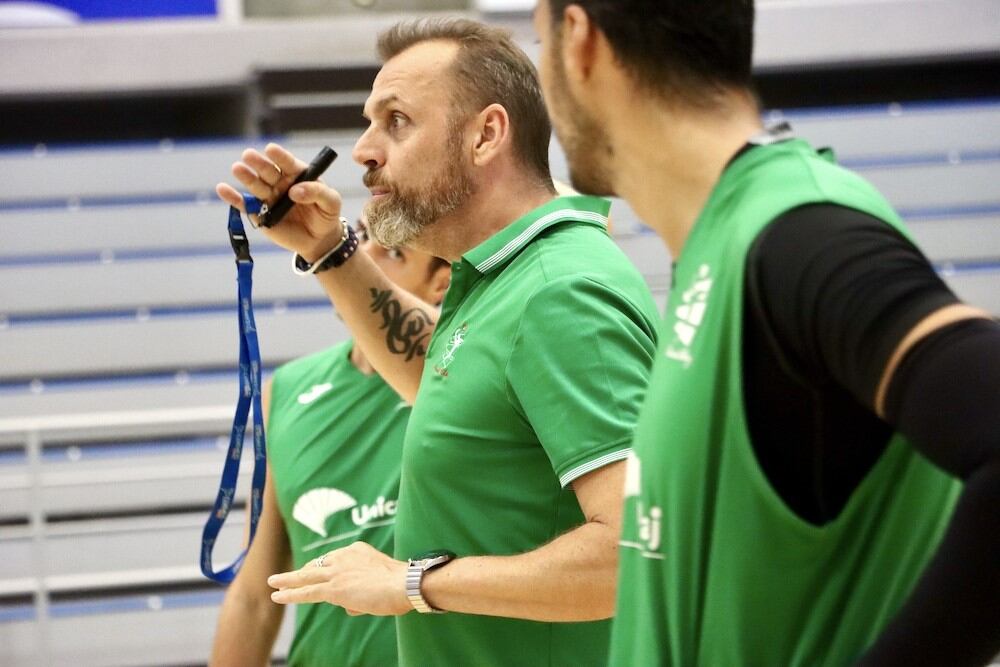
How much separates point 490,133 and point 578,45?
0.87 m

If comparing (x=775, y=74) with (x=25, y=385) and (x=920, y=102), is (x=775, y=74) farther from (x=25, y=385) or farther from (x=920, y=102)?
(x=25, y=385)

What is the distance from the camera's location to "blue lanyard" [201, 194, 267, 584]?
2.02 m

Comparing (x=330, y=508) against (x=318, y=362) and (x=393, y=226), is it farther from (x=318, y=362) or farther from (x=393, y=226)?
(x=393, y=226)

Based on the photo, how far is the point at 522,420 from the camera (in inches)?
66.6

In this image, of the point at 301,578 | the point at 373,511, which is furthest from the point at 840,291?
the point at 373,511

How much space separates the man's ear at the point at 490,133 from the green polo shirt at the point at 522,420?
21cm

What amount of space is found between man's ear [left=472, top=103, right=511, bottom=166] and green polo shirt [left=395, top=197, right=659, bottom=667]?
0.21 m

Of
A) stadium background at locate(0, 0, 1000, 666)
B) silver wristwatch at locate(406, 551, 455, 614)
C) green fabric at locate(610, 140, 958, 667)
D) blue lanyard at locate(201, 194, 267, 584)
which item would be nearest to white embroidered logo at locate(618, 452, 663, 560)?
green fabric at locate(610, 140, 958, 667)

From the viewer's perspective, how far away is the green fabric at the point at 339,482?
2451 mm

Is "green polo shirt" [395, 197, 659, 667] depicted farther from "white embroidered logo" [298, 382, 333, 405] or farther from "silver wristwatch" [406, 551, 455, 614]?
"white embroidered logo" [298, 382, 333, 405]

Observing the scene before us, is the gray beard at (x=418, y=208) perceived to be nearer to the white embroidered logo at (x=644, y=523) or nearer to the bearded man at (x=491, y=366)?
the bearded man at (x=491, y=366)

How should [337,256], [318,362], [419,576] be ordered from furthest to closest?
[318,362], [337,256], [419,576]

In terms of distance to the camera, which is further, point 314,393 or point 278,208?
point 314,393

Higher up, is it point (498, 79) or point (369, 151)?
point (498, 79)
